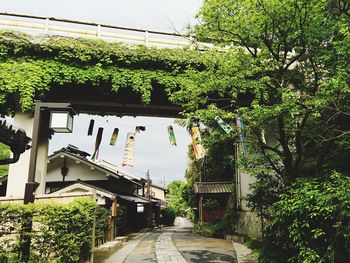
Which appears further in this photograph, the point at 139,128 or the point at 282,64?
the point at 139,128

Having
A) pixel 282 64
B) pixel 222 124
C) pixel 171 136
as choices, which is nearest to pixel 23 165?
pixel 171 136

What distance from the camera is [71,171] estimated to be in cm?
2372

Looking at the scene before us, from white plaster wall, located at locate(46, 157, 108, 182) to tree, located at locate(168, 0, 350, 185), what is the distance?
52.6ft

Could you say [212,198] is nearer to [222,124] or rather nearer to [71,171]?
[71,171]

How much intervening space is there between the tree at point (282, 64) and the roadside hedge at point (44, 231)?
187 inches

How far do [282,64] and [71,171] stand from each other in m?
19.2

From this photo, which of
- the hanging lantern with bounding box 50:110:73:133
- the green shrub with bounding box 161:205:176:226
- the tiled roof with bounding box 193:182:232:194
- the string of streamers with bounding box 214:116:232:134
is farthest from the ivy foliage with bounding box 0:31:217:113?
the green shrub with bounding box 161:205:176:226

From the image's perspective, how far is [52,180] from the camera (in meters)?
23.6

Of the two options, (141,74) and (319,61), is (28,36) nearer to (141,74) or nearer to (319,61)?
(141,74)

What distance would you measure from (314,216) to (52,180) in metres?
21.2

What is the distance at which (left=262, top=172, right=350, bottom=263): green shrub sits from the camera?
6.43 meters

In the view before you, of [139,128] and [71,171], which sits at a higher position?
[139,128]

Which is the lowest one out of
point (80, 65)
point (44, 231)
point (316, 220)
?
point (44, 231)

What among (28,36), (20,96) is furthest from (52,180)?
(28,36)
